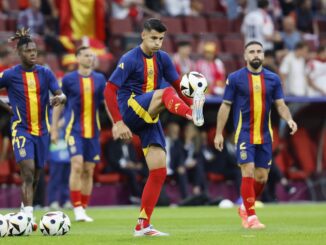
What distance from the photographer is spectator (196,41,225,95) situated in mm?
21547

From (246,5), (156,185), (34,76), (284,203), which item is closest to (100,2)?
(246,5)

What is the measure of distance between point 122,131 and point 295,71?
482 inches

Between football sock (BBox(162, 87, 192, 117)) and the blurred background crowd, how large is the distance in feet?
25.9

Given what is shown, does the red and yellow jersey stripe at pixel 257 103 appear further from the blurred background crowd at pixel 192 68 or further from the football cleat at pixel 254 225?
the blurred background crowd at pixel 192 68

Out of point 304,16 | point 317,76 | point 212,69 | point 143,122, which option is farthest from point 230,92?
point 304,16

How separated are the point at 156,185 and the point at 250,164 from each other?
2258 millimetres

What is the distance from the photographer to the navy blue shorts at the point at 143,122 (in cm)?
1109

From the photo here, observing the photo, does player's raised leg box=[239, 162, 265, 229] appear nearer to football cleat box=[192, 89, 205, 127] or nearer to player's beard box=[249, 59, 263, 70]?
player's beard box=[249, 59, 263, 70]

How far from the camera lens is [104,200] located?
2056 centimetres

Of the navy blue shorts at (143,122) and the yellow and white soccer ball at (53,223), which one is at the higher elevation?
the navy blue shorts at (143,122)

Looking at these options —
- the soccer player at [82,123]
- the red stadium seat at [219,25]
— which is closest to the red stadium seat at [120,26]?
the red stadium seat at [219,25]

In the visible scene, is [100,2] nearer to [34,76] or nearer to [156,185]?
[34,76]

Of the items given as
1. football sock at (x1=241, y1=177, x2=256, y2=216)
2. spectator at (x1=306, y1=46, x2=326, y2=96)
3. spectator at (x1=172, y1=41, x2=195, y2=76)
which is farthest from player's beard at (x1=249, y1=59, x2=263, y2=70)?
spectator at (x1=306, y1=46, x2=326, y2=96)

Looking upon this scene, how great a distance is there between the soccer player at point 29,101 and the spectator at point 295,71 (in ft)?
32.6
